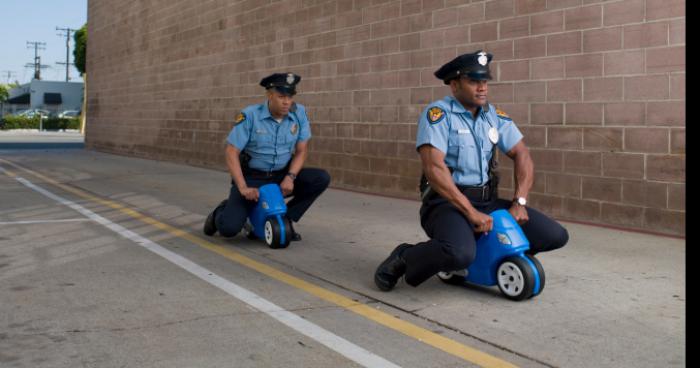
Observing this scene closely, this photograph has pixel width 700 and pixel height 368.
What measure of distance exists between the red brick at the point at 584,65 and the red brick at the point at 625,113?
40cm

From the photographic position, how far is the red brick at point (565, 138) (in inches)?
333

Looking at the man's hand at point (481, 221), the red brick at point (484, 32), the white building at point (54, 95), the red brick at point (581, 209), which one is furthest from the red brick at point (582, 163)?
the white building at point (54, 95)

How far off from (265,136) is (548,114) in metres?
3.52

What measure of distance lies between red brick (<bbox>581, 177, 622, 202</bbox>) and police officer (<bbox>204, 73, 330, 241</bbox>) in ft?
Result: 9.62

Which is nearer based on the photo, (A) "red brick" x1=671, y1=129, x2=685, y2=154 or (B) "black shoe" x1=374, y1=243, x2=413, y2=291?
(B) "black shoe" x1=374, y1=243, x2=413, y2=291

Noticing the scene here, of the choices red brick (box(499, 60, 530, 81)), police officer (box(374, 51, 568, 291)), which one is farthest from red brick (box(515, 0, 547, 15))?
police officer (box(374, 51, 568, 291))

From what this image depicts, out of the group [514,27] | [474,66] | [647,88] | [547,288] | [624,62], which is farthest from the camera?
[514,27]

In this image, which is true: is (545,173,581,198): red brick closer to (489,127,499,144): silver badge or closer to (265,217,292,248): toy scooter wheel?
(265,217,292,248): toy scooter wheel

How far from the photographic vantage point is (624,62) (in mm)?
7949

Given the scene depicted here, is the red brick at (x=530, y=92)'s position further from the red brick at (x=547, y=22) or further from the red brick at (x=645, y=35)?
the red brick at (x=645, y=35)

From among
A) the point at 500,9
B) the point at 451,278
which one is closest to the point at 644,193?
the point at 500,9

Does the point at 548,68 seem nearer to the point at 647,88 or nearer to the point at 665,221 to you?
the point at 647,88

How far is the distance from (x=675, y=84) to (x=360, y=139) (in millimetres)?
5453

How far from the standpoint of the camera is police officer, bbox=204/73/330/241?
6836 mm
